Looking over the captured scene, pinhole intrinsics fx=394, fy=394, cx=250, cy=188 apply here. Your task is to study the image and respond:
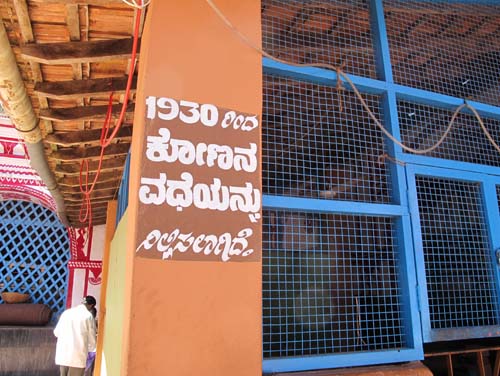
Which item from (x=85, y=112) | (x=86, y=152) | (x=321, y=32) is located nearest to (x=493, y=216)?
(x=321, y=32)

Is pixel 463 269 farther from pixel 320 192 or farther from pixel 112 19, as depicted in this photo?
pixel 112 19

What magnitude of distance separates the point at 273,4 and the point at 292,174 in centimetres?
126

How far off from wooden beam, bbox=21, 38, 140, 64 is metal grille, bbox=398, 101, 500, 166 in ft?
6.99

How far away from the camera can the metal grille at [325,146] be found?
2.68 meters

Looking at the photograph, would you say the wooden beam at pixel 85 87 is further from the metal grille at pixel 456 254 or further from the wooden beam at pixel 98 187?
the wooden beam at pixel 98 187

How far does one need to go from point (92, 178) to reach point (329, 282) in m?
3.97

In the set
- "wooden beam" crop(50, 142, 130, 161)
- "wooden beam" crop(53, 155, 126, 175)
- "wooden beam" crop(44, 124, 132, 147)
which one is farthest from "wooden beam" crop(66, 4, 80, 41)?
"wooden beam" crop(53, 155, 126, 175)

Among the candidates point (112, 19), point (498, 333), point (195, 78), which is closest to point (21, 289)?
point (112, 19)

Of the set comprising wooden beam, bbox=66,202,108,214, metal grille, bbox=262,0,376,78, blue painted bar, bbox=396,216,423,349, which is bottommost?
blue painted bar, bbox=396,216,423,349

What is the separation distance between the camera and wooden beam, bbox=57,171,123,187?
5.24m

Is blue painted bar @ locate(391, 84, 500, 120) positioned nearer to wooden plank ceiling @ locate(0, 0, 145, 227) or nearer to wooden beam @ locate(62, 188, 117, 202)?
wooden plank ceiling @ locate(0, 0, 145, 227)

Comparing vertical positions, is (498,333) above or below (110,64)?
below

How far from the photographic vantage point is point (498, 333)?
2887 mm

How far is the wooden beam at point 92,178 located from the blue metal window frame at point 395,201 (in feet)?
11.2
